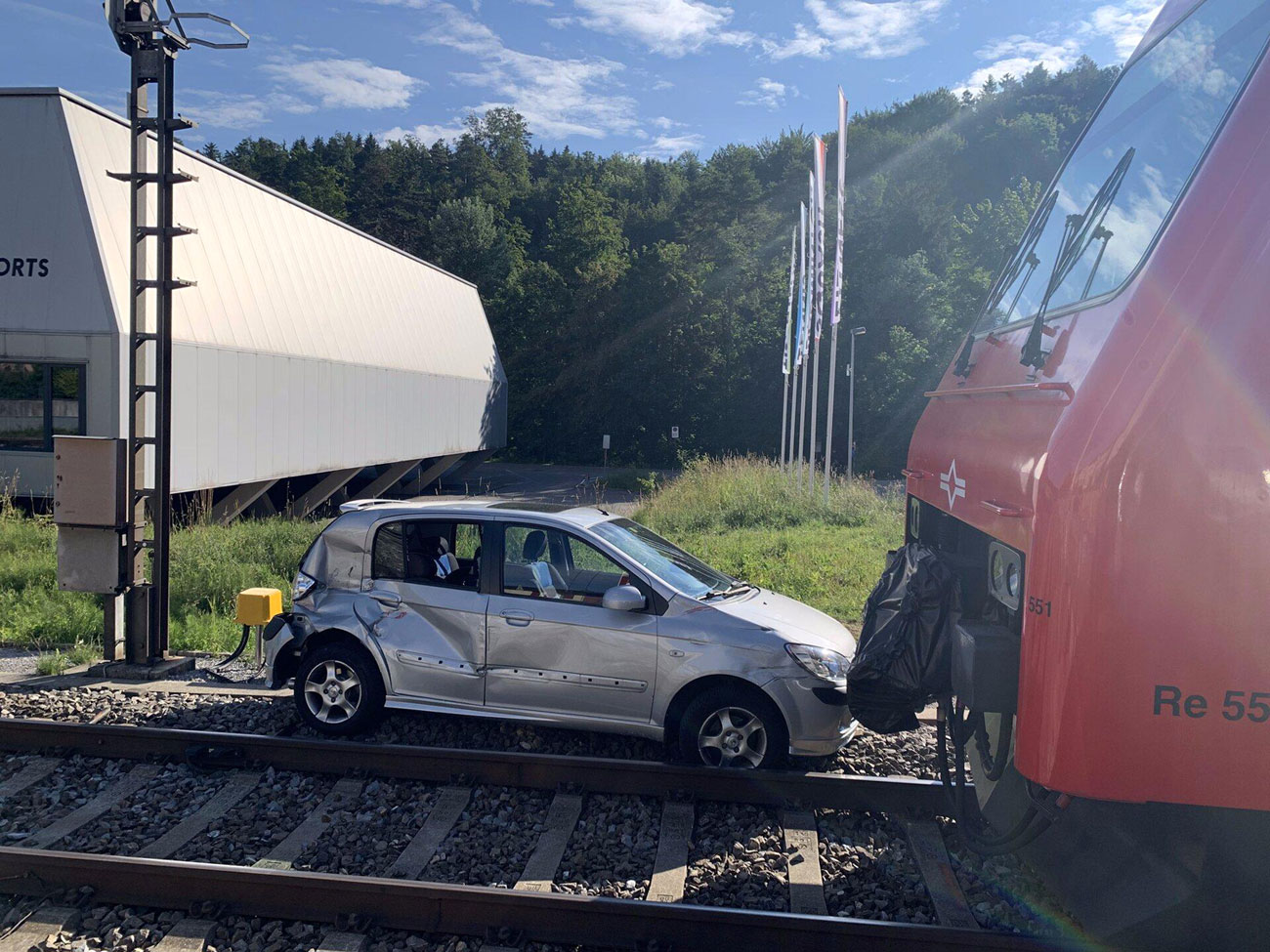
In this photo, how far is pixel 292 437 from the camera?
771 inches

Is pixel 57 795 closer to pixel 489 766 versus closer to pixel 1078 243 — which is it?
pixel 489 766

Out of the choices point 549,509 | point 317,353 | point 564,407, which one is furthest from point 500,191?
point 549,509

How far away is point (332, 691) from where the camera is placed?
6555 mm

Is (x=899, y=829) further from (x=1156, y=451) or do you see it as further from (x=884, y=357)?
(x=884, y=357)

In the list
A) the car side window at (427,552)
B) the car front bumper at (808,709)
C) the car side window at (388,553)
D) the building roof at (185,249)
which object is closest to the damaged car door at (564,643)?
the car side window at (427,552)

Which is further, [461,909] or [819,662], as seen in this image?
[819,662]

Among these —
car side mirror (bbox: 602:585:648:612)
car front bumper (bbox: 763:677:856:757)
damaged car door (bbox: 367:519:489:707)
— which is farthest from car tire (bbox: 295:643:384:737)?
car front bumper (bbox: 763:677:856:757)

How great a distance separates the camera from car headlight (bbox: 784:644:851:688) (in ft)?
19.3

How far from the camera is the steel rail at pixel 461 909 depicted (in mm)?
4062

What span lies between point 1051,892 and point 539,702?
3.11 meters

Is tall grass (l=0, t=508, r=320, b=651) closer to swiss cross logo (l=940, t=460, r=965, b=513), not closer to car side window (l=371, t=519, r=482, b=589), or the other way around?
car side window (l=371, t=519, r=482, b=589)

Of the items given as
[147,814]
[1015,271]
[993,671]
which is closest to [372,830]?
[147,814]

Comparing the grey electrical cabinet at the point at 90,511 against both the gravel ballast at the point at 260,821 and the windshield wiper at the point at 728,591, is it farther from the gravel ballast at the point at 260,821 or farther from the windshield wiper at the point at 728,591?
the windshield wiper at the point at 728,591

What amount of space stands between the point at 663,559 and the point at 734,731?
1349 mm
